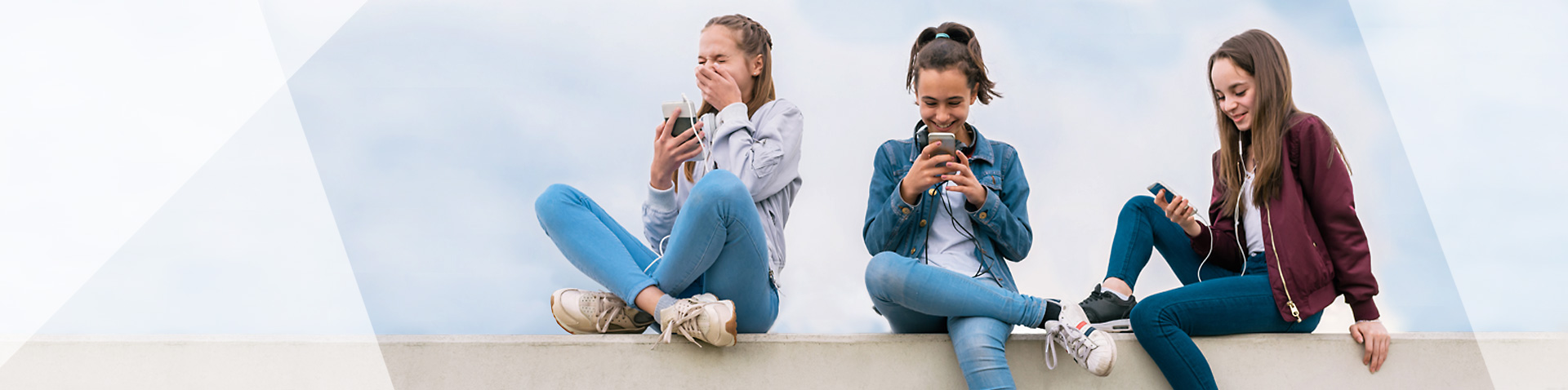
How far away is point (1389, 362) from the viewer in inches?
81.9

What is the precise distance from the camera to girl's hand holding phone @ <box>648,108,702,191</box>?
215 cm

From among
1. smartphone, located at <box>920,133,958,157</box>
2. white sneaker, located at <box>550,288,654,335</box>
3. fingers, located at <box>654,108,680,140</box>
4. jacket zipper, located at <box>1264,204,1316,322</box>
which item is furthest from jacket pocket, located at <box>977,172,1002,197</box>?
white sneaker, located at <box>550,288,654,335</box>

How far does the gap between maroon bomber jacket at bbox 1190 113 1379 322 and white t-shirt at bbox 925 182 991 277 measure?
0.60m

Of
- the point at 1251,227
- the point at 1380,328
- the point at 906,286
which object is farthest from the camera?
the point at 1251,227

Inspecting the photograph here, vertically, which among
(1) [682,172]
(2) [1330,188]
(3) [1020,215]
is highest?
(1) [682,172]

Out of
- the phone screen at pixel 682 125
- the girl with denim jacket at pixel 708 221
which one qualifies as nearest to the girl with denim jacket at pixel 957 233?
the girl with denim jacket at pixel 708 221

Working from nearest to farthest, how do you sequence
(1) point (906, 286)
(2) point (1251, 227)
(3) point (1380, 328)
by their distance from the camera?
(1) point (906, 286)
(3) point (1380, 328)
(2) point (1251, 227)

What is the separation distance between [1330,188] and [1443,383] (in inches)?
19.4

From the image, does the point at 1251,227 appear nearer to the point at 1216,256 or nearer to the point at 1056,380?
the point at 1216,256

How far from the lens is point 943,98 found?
2.22 m

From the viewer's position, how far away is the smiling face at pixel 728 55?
2299 millimetres

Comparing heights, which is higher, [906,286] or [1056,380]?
[906,286]

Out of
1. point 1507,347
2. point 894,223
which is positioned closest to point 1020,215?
point 894,223

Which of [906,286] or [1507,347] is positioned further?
[1507,347]
